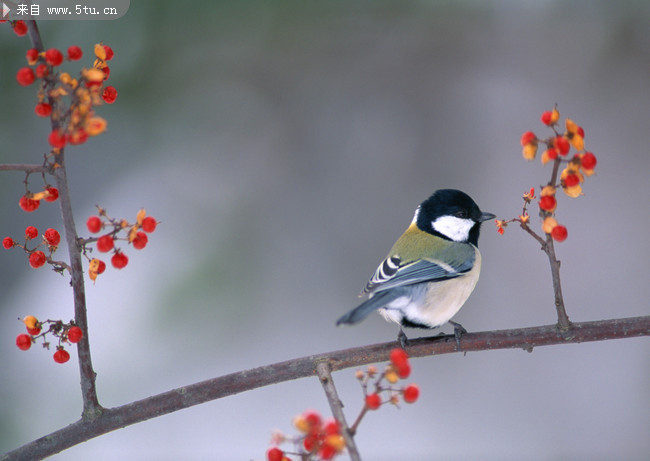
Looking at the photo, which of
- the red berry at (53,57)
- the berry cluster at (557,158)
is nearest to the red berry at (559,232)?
the berry cluster at (557,158)

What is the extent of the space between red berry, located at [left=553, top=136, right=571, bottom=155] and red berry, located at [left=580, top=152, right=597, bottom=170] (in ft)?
0.09

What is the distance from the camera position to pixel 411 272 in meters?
1.07

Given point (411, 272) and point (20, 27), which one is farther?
point (411, 272)

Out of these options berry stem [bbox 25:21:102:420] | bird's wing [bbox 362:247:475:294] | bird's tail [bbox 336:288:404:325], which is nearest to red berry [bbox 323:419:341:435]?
bird's tail [bbox 336:288:404:325]

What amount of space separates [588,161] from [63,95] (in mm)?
524

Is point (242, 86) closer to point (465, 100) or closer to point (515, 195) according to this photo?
point (465, 100)

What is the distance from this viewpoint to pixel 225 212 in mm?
1559

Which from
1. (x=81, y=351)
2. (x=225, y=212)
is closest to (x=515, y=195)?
(x=225, y=212)

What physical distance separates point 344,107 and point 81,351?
3.49 feet

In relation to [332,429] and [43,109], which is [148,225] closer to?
[43,109]

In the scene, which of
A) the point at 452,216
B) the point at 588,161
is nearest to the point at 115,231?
the point at 588,161

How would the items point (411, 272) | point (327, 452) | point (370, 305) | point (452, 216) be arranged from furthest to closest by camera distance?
point (452, 216) < point (411, 272) < point (370, 305) < point (327, 452)

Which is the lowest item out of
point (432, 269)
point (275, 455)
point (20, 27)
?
point (275, 455)

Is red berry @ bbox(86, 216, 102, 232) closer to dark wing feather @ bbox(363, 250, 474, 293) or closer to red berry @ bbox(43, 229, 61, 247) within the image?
red berry @ bbox(43, 229, 61, 247)
